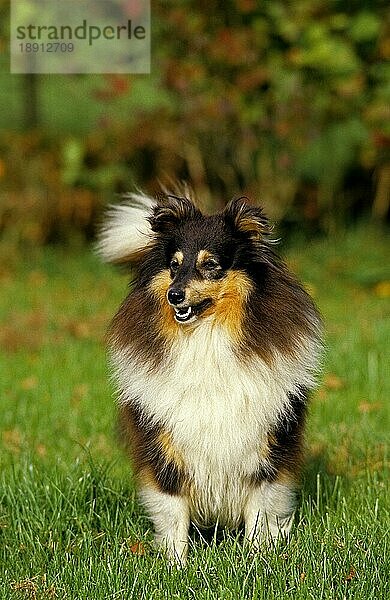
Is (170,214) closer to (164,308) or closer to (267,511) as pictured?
(164,308)

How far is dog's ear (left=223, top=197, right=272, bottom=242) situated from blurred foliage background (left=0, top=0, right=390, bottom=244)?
6.90m

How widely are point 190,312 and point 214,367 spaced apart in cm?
26

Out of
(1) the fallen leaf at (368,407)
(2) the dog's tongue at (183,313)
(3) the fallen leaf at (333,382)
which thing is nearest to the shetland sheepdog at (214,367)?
(2) the dog's tongue at (183,313)

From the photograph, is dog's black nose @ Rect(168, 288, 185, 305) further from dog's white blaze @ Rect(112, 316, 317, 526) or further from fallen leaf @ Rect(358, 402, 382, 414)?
fallen leaf @ Rect(358, 402, 382, 414)

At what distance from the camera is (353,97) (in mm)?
11773

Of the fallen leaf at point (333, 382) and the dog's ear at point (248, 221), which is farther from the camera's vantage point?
the fallen leaf at point (333, 382)

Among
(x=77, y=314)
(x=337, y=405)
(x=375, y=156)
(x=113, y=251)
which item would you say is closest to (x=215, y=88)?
(x=375, y=156)

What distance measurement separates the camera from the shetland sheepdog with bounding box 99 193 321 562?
405cm

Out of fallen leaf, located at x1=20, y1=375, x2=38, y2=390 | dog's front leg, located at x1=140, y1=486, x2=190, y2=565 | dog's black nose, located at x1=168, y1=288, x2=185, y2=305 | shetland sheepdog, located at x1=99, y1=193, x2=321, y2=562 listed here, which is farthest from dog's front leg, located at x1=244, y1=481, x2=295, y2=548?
fallen leaf, located at x1=20, y1=375, x2=38, y2=390

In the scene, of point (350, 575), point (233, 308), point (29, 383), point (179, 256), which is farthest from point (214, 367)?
point (29, 383)

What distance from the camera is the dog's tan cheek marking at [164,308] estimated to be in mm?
4090

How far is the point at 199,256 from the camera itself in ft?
13.3

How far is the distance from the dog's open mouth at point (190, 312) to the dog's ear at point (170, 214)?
0.42 m

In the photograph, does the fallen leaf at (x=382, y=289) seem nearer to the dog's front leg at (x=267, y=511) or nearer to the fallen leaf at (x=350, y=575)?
the dog's front leg at (x=267, y=511)
